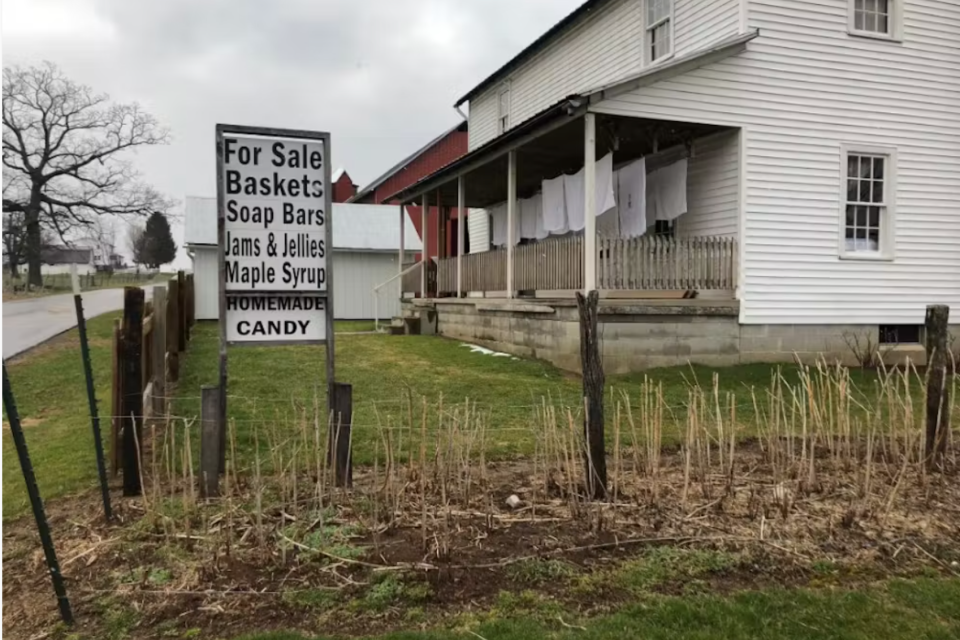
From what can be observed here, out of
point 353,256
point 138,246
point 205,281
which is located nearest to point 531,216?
point 353,256

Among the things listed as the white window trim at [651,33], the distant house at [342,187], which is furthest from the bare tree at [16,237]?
the white window trim at [651,33]

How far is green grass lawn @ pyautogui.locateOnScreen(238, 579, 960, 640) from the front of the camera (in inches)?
125

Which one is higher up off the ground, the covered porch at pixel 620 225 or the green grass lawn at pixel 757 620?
the covered porch at pixel 620 225

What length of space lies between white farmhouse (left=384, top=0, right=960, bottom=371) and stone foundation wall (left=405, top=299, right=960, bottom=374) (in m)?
0.03

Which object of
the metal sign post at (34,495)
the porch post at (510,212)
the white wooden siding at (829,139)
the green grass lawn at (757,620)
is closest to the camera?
the metal sign post at (34,495)

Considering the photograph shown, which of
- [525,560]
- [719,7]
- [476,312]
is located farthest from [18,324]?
[525,560]

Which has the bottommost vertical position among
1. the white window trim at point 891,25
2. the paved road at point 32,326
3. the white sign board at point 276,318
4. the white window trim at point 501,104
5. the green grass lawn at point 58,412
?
the green grass lawn at point 58,412

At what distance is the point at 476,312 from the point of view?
1571 centimetres

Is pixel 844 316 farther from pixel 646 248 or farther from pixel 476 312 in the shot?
pixel 476 312

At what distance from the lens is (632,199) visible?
1255 cm

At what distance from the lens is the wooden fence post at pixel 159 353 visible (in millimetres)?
7609

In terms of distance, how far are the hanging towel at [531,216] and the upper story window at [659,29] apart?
153 inches

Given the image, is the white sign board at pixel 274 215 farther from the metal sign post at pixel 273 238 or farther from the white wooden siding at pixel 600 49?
the white wooden siding at pixel 600 49

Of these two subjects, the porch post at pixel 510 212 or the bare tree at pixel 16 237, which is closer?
the porch post at pixel 510 212
